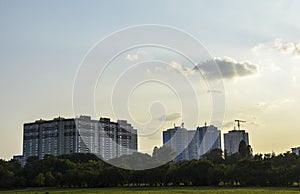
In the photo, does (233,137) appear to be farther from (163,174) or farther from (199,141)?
(163,174)

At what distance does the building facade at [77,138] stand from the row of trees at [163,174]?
13208 millimetres

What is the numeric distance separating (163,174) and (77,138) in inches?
2274

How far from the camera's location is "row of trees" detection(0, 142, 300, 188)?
3066 inches

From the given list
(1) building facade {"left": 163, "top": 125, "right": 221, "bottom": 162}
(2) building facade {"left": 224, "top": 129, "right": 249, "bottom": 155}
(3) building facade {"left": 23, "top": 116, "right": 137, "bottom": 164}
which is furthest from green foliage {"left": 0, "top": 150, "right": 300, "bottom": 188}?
(2) building facade {"left": 224, "top": 129, "right": 249, "bottom": 155}

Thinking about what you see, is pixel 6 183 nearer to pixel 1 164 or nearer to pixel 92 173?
pixel 1 164

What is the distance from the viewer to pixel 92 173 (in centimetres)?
9006

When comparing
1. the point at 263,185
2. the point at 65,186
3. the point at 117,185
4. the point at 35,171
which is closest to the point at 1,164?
the point at 35,171

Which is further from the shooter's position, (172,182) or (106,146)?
(106,146)

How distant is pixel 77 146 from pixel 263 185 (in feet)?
245

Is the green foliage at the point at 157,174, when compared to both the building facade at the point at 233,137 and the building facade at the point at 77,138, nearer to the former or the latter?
the building facade at the point at 77,138

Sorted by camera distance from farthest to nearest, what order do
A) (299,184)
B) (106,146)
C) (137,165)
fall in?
1. (106,146)
2. (137,165)
3. (299,184)

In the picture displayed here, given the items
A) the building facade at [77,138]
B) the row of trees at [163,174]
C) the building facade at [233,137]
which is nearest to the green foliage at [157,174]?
the row of trees at [163,174]

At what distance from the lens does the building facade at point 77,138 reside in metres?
112

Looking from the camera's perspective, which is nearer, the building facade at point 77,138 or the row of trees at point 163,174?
the row of trees at point 163,174
